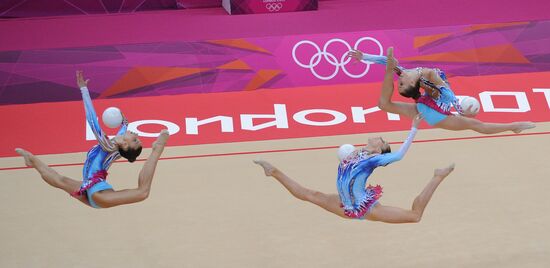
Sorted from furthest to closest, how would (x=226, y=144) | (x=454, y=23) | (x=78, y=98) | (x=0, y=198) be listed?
(x=454, y=23) → (x=78, y=98) → (x=226, y=144) → (x=0, y=198)

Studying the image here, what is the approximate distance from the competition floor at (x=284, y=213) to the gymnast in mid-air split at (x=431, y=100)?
3.72 ft

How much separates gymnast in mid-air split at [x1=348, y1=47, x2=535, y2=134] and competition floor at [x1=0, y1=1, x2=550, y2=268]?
3.72ft

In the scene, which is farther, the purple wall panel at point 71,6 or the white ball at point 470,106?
the purple wall panel at point 71,6

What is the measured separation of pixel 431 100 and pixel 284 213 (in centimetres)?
200

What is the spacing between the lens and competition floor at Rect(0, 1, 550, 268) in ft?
28.5

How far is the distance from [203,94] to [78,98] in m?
1.50

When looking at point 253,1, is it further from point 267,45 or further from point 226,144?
point 226,144

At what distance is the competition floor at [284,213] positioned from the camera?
8.67 m

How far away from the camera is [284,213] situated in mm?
9492

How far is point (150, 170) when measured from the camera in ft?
26.0

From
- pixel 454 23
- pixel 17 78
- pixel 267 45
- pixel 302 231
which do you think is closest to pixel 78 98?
pixel 17 78

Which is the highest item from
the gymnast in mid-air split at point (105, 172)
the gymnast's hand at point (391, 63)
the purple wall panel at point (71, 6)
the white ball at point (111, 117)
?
the purple wall panel at point (71, 6)

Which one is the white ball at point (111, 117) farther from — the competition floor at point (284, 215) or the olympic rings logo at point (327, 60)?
the olympic rings logo at point (327, 60)

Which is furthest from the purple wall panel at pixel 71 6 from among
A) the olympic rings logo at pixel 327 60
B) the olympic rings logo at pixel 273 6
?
the olympic rings logo at pixel 327 60
